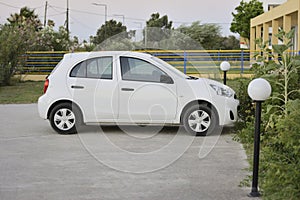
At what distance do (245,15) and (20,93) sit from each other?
3593 cm

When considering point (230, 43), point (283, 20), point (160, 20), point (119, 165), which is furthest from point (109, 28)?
point (119, 165)

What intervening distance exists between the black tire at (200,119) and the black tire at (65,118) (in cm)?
207

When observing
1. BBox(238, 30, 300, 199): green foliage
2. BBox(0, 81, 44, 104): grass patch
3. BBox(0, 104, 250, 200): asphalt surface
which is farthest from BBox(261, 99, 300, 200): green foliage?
BBox(0, 81, 44, 104): grass patch

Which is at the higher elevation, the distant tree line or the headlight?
the distant tree line

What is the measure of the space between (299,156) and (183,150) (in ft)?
11.0

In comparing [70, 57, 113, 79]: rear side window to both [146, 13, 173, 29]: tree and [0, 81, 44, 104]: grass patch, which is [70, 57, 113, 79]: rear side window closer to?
[0, 81, 44, 104]: grass patch

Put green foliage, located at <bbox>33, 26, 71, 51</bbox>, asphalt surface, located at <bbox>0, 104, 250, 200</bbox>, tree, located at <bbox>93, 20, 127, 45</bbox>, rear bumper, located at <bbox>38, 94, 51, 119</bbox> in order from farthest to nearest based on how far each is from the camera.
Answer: tree, located at <bbox>93, 20, 127, 45</bbox> → green foliage, located at <bbox>33, 26, 71, 51</bbox> → rear bumper, located at <bbox>38, 94, 51, 119</bbox> → asphalt surface, located at <bbox>0, 104, 250, 200</bbox>

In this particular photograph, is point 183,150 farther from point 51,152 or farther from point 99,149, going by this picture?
point 51,152

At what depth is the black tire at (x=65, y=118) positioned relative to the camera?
9406 mm

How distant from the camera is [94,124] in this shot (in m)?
10.5

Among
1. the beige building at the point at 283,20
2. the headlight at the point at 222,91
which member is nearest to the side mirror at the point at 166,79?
the headlight at the point at 222,91

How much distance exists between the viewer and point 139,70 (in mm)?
9305

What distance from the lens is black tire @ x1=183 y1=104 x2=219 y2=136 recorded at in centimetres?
916

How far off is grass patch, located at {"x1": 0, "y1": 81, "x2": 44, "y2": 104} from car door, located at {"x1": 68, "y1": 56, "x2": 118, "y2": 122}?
646 cm
